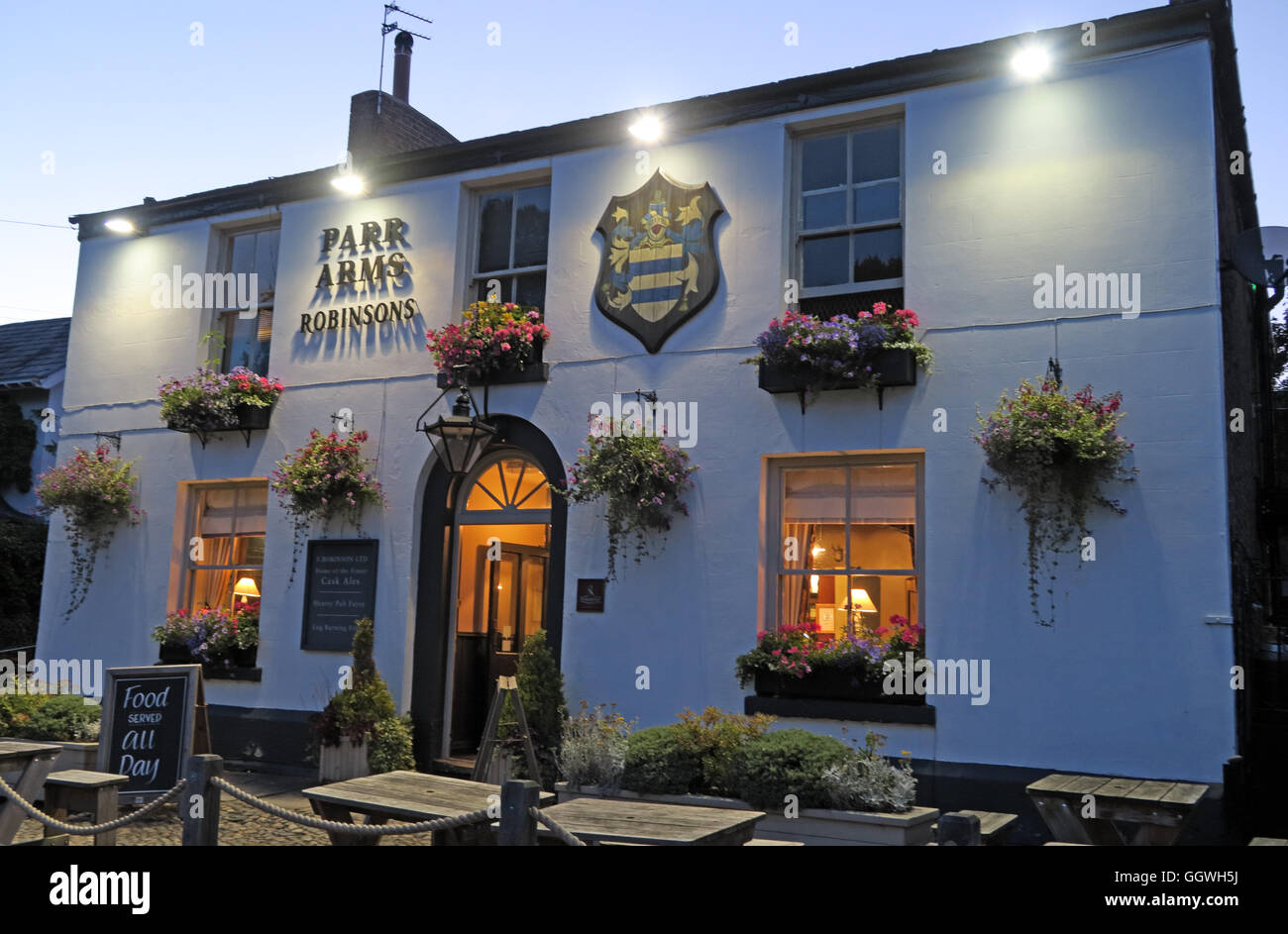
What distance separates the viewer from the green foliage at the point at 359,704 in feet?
32.0

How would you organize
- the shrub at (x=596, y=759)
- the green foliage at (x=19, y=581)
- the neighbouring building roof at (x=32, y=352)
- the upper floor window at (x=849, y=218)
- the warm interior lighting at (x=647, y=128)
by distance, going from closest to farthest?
the shrub at (x=596, y=759) → the upper floor window at (x=849, y=218) → the warm interior lighting at (x=647, y=128) → the green foliage at (x=19, y=581) → the neighbouring building roof at (x=32, y=352)

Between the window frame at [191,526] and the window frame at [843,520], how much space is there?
5.29 metres

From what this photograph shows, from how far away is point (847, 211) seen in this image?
9.45 m

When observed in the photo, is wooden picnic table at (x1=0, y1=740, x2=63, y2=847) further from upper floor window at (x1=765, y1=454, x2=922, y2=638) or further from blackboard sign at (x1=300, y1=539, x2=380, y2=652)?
upper floor window at (x1=765, y1=454, x2=922, y2=638)

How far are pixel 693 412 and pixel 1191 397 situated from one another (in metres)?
3.67

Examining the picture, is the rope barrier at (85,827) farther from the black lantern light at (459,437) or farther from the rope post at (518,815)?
the black lantern light at (459,437)

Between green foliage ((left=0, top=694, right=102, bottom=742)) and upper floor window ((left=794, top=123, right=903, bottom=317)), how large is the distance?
695 centimetres

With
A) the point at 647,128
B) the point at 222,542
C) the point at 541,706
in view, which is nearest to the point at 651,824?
the point at 541,706

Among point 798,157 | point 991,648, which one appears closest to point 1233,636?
point 991,648

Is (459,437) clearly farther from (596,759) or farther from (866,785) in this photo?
(866,785)

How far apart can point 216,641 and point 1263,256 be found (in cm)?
962

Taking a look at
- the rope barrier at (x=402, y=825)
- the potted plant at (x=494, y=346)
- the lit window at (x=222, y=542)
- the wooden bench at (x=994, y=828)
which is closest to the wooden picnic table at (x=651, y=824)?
the rope barrier at (x=402, y=825)

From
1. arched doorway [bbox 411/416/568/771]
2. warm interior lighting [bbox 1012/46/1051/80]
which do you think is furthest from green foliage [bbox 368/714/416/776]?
warm interior lighting [bbox 1012/46/1051/80]

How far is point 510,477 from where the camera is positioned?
35.1ft
